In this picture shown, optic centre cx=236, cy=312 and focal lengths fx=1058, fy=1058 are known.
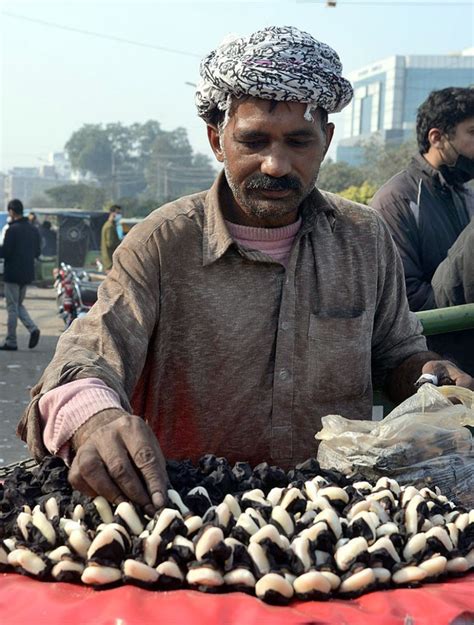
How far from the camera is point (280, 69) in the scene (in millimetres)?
2219

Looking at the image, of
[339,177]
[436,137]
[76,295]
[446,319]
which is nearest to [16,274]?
[76,295]

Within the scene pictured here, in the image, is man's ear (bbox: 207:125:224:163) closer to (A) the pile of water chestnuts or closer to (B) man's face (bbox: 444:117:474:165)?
(A) the pile of water chestnuts

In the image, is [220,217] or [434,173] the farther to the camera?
[434,173]

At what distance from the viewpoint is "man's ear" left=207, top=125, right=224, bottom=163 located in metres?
2.50

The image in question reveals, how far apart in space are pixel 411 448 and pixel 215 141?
2.99ft

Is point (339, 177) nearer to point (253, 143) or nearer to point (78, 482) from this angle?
point (253, 143)

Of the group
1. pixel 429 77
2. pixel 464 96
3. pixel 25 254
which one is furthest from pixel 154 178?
pixel 464 96

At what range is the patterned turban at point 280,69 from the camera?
7.30 feet

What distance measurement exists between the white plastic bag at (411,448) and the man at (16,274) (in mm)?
10991

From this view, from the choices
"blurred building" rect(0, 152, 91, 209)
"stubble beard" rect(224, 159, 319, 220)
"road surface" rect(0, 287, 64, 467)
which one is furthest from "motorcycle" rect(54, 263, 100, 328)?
"blurred building" rect(0, 152, 91, 209)

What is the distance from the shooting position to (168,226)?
247 cm

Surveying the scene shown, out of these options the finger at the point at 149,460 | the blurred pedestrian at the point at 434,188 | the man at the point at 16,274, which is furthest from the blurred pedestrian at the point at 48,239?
the finger at the point at 149,460

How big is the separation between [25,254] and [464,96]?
9.10 meters

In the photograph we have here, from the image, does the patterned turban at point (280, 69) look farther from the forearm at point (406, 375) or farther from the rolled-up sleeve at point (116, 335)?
the forearm at point (406, 375)
